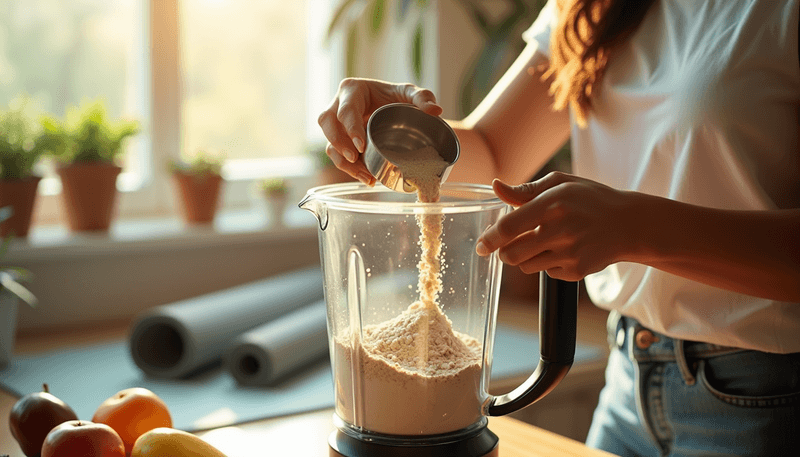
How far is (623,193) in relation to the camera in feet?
2.08

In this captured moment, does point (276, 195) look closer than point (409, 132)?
No

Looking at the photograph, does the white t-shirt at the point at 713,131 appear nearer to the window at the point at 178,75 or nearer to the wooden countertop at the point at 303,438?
the wooden countertop at the point at 303,438

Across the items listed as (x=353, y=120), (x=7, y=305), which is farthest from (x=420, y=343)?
(x=7, y=305)

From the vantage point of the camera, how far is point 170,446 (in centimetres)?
66

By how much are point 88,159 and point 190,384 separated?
587 millimetres

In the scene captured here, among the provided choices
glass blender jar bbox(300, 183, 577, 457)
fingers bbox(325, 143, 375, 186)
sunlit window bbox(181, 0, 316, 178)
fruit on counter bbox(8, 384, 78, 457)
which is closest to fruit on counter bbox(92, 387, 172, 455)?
fruit on counter bbox(8, 384, 78, 457)

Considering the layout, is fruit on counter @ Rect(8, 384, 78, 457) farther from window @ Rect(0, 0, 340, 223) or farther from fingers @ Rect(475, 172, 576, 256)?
window @ Rect(0, 0, 340, 223)

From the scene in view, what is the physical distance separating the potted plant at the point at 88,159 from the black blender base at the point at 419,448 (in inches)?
43.6

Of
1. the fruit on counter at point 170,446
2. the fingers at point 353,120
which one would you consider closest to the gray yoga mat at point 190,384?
the fruit on counter at point 170,446

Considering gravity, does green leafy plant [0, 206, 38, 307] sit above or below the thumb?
below

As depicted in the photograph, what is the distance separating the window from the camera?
1750 millimetres

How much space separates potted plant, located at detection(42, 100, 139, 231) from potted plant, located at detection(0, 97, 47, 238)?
0.04m

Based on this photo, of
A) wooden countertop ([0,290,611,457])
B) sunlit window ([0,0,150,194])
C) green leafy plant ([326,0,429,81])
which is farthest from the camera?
green leafy plant ([326,0,429,81])

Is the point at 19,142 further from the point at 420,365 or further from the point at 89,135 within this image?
the point at 420,365
